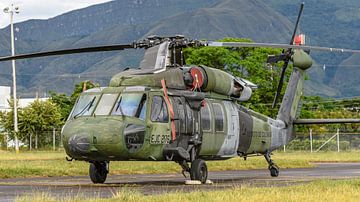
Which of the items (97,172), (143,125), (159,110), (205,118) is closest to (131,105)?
(143,125)

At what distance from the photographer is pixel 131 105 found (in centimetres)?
2225

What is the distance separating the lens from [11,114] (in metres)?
81.5

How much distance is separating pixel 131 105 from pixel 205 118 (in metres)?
3.23

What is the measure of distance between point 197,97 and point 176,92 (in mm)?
756

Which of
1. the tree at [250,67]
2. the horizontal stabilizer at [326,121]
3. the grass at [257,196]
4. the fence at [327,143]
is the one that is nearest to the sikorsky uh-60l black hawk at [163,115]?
the horizontal stabilizer at [326,121]

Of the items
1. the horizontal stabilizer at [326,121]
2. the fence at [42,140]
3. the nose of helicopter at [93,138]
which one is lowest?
the fence at [42,140]

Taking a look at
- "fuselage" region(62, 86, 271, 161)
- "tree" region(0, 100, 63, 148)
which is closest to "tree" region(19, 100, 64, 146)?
"tree" region(0, 100, 63, 148)

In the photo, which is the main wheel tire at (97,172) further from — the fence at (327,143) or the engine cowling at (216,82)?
the fence at (327,143)

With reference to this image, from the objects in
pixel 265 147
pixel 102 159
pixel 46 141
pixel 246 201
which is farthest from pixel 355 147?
pixel 246 201

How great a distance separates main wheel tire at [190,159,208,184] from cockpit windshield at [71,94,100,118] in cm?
357

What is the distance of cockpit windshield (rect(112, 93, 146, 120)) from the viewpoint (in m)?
22.1

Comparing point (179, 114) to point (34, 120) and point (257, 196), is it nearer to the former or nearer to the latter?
point (257, 196)

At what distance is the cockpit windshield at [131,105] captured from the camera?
22.1 m

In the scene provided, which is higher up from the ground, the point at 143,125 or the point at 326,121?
the point at 143,125
